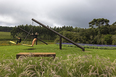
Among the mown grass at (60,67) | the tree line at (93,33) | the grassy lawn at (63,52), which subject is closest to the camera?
the mown grass at (60,67)

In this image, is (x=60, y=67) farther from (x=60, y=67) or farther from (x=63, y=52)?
(x=63, y=52)

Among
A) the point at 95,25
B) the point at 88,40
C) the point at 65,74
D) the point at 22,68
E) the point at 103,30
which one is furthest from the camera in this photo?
the point at 95,25

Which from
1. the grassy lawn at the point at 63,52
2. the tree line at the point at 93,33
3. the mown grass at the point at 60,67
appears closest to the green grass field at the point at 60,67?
the mown grass at the point at 60,67

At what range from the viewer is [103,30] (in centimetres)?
3259

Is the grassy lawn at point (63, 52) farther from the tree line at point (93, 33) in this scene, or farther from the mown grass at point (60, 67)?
the tree line at point (93, 33)

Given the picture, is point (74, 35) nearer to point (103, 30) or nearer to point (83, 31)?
point (83, 31)

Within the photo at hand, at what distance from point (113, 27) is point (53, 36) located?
27.0 m

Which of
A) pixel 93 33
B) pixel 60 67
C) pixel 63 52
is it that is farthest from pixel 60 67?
pixel 93 33

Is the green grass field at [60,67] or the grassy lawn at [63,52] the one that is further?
the grassy lawn at [63,52]

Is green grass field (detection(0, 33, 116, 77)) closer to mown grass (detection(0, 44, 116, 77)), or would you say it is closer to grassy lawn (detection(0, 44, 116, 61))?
mown grass (detection(0, 44, 116, 77))

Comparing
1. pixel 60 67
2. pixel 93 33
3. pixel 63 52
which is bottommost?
pixel 63 52

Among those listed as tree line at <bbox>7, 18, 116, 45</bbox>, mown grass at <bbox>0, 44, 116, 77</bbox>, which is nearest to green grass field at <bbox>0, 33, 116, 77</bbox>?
mown grass at <bbox>0, 44, 116, 77</bbox>

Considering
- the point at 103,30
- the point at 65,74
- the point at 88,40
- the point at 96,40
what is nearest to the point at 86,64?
the point at 65,74

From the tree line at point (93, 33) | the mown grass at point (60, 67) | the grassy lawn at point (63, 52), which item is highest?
the tree line at point (93, 33)
